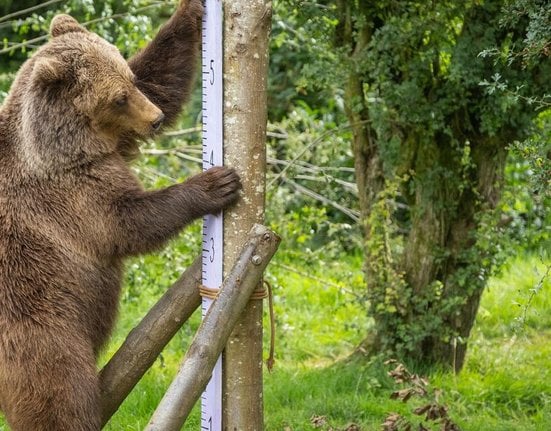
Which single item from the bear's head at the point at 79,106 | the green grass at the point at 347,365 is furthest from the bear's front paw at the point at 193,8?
the green grass at the point at 347,365

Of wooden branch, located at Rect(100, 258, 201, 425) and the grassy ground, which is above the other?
wooden branch, located at Rect(100, 258, 201, 425)

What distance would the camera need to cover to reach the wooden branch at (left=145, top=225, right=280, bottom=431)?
347 centimetres

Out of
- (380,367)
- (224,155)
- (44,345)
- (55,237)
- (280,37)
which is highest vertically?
(280,37)

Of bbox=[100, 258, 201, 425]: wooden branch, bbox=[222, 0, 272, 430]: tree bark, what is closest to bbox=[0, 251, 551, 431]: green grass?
bbox=[100, 258, 201, 425]: wooden branch

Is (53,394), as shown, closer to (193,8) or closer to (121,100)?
(121,100)

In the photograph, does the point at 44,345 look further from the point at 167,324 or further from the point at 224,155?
the point at 224,155

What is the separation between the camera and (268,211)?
22.2 ft

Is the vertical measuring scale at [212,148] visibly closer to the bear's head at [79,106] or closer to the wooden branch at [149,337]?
the wooden branch at [149,337]

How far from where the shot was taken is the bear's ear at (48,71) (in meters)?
4.07

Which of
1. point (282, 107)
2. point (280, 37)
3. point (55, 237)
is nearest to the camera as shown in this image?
point (55, 237)

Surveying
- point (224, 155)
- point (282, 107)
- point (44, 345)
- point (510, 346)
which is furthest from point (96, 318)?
point (282, 107)

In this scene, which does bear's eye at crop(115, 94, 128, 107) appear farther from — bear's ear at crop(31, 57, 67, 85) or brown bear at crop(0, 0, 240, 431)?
bear's ear at crop(31, 57, 67, 85)

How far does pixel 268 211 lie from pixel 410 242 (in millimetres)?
1221

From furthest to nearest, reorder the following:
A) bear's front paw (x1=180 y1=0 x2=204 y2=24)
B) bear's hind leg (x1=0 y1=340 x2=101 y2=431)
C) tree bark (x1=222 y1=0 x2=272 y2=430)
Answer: bear's front paw (x1=180 y1=0 x2=204 y2=24), bear's hind leg (x1=0 y1=340 x2=101 y2=431), tree bark (x1=222 y1=0 x2=272 y2=430)
